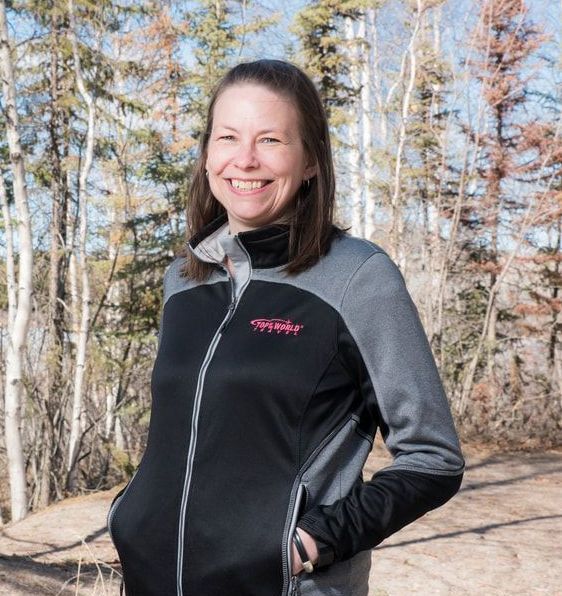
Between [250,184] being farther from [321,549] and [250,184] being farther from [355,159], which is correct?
[355,159]

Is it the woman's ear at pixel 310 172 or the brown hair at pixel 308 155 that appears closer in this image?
the brown hair at pixel 308 155

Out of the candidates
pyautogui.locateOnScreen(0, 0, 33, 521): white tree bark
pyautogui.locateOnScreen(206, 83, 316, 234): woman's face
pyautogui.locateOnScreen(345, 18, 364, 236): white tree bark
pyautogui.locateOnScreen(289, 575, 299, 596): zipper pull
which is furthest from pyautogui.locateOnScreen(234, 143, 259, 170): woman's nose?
pyautogui.locateOnScreen(345, 18, 364, 236): white tree bark

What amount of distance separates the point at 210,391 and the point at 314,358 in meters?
0.22

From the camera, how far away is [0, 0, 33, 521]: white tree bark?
10.0 metres

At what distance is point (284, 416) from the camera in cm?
154

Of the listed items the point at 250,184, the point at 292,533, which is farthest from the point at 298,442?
the point at 250,184

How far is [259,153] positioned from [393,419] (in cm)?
64

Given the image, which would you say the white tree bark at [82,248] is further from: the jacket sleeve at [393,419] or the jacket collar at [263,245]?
the jacket sleeve at [393,419]

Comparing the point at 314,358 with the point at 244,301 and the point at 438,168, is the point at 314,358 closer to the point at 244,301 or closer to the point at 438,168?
the point at 244,301

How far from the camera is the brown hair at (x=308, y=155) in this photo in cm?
170

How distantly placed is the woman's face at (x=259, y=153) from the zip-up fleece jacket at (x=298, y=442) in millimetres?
196

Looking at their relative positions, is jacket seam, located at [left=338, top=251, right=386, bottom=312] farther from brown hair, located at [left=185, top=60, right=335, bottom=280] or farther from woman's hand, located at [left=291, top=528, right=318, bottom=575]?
woman's hand, located at [left=291, top=528, right=318, bottom=575]

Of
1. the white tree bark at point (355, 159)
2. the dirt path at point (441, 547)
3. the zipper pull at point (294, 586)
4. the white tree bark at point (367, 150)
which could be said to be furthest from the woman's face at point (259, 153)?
the white tree bark at point (355, 159)

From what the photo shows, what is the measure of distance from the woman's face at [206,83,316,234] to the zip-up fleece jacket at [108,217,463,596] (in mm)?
196
